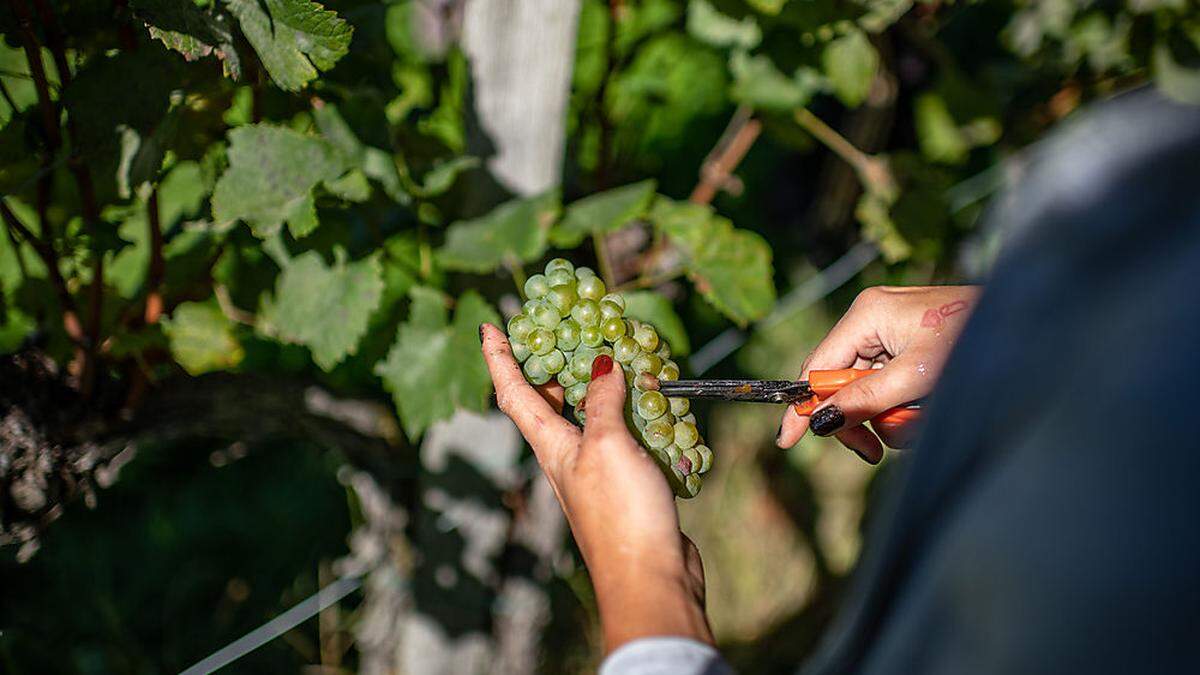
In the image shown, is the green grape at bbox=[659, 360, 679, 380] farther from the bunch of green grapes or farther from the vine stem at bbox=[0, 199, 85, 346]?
the vine stem at bbox=[0, 199, 85, 346]

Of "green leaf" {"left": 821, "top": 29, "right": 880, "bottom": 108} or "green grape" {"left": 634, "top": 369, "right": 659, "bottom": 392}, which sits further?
"green leaf" {"left": 821, "top": 29, "right": 880, "bottom": 108}

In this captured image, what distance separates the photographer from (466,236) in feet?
5.14

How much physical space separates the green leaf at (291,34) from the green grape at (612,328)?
492mm

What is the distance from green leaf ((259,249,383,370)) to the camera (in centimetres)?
139

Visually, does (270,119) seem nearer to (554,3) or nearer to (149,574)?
(554,3)

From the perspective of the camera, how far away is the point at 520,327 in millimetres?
1064

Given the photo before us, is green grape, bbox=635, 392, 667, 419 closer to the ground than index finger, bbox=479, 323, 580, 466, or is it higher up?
closer to the ground

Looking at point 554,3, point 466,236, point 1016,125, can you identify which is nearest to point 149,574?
point 466,236

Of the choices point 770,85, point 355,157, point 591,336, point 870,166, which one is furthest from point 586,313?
point 870,166

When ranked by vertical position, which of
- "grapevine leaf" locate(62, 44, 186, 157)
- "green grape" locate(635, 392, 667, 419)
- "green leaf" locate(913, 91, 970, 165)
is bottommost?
"green leaf" locate(913, 91, 970, 165)

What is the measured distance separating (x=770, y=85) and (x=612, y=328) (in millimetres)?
1106

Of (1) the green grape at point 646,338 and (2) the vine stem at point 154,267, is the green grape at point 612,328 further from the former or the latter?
(2) the vine stem at point 154,267

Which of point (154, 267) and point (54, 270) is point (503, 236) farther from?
point (54, 270)

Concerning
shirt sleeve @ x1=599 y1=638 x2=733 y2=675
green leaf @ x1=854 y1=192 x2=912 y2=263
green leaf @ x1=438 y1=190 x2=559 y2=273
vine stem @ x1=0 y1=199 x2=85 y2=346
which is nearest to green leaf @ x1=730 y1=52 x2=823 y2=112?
green leaf @ x1=854 y1=192 x2=912 y2=263
